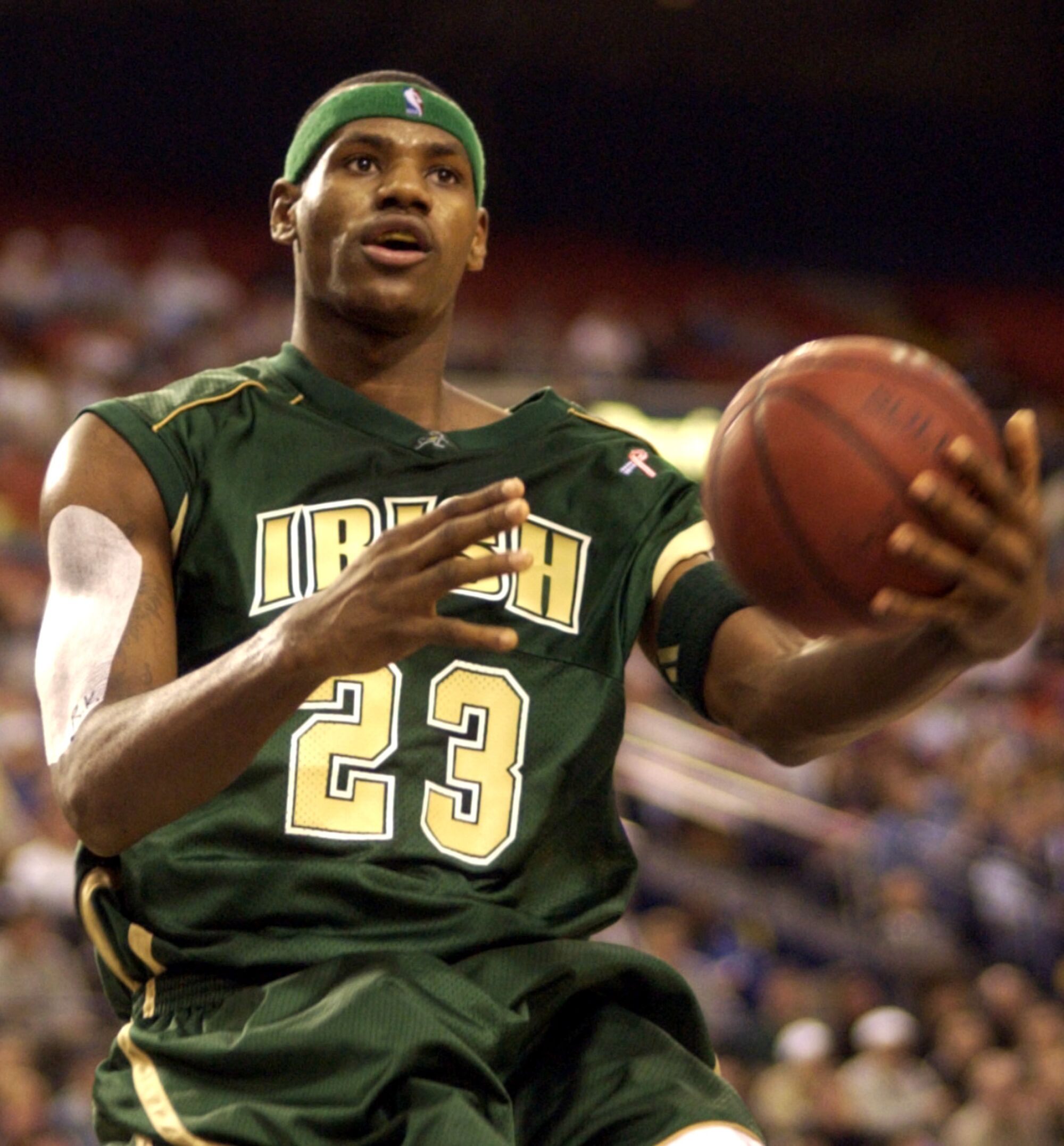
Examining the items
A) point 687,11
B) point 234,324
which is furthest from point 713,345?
point 234,324

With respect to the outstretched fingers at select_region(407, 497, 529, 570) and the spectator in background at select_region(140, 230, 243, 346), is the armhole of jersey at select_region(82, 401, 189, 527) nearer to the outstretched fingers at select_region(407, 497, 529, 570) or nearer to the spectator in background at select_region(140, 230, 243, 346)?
the outstretched fingers at select_region(407, 497, 529, 570)

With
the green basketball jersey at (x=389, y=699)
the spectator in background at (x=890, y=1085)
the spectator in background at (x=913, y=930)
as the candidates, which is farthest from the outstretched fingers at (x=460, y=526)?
the spectator in background at (x=913, y=930)

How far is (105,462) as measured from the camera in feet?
8.87

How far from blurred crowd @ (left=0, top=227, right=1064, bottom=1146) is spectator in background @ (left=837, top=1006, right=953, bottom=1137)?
0.01 metres

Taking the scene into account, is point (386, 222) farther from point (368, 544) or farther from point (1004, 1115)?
point (1004, 1115)

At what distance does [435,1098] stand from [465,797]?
463 millimetres

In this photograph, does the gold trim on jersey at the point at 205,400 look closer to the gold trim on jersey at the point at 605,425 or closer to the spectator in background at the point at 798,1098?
the gold trim on jersey at the point at 605,425

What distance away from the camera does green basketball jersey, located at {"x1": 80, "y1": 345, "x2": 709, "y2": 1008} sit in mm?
2549

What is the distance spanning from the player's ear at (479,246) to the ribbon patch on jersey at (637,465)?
0.43 m

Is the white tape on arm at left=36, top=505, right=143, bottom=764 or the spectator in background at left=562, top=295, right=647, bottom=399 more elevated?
the white tape on arm at left=36, top=505, right=143, bottom=764

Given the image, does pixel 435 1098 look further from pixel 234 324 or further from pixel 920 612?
pixel 234 324

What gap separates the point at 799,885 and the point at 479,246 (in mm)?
7367

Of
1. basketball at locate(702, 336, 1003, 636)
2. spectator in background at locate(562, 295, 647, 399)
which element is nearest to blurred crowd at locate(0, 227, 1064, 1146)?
spectator in background at locate(562, 295, 647, 399)

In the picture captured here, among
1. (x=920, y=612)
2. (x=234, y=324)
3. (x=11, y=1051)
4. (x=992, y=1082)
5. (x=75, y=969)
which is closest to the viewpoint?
(x=920, y=612)
